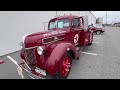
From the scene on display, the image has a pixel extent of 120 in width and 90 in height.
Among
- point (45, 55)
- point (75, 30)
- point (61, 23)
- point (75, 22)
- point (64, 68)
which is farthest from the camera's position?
point (75, 22)

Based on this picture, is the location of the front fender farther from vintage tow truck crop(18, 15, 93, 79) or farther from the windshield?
the windshield

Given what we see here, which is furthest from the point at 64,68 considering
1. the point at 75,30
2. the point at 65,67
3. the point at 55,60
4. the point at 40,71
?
the point at 75,30

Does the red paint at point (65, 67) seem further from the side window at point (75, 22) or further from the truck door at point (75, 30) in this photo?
the side window at point (75, 22)

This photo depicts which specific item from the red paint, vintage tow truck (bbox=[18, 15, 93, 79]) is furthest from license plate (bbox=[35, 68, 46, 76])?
the red paint

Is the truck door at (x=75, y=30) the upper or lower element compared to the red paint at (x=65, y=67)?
upper

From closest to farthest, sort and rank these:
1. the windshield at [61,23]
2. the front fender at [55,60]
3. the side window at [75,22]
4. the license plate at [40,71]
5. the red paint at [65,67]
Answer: the front fender at [55,60], the license plate at [40,71], the red paint at [65,67], the windshield at [61,23], the side window at [75,22]

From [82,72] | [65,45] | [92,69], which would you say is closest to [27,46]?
[65,45]

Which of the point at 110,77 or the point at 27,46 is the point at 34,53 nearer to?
the point at 27,46

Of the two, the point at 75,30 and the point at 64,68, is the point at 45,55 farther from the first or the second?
the point at 75,30

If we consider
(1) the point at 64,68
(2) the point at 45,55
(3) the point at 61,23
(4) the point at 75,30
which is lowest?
(1) the point at 64,68

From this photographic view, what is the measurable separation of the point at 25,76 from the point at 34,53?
0.92 metres

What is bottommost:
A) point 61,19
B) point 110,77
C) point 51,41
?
point 110,77

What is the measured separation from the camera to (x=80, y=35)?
629 centimetres

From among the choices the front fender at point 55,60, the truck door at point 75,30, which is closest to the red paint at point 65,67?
the front fender at point 55,60
